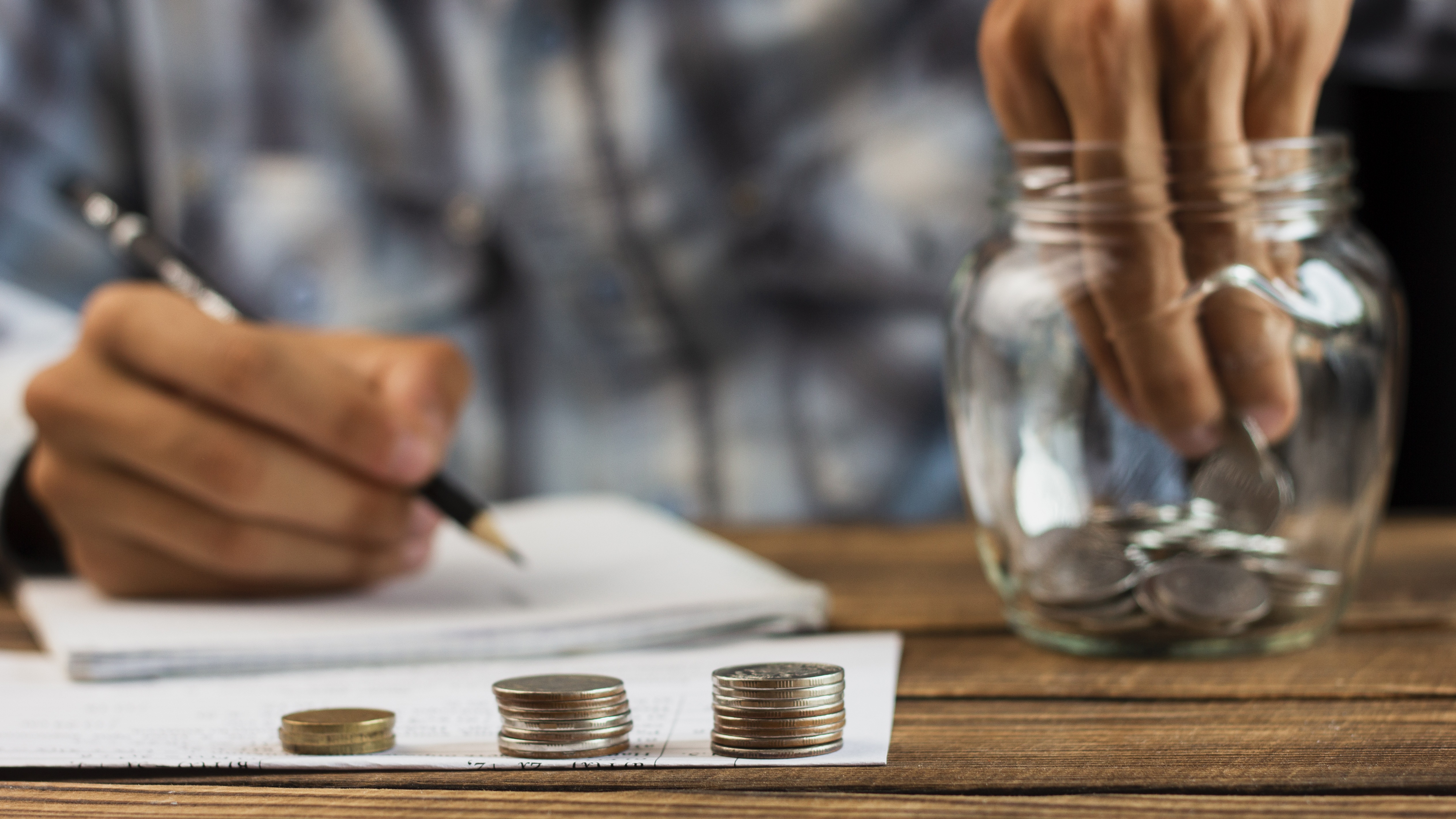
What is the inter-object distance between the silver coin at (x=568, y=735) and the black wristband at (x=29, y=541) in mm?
662

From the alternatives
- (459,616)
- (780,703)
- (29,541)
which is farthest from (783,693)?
(29,541)

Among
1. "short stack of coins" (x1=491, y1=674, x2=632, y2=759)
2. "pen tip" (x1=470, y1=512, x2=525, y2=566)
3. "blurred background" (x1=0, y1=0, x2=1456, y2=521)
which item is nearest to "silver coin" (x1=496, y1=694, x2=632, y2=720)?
"short stack of coins" (x1=491, y1=674, x2=632, y2=759)

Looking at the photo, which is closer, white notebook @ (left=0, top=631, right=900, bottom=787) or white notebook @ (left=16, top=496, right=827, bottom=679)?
white notebook @ (left=0, top=631, right=900, bottom=787)

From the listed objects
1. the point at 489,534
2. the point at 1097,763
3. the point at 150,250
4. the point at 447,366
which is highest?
the point at 150,250

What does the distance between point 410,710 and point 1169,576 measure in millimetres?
418

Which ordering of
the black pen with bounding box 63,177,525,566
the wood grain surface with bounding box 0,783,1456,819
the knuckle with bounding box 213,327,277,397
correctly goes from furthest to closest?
the black pen with bounding box 63,177,525,566, the knuckle with bounding box 213,327,277,397, the wood grain surface with bounding box 0,783,1456,819

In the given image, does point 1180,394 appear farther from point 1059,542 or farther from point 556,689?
point 556,689

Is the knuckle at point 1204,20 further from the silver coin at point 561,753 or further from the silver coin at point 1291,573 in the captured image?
the silver coin at point 561,753

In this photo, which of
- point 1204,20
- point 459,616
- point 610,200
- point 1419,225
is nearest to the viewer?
point 1204,20

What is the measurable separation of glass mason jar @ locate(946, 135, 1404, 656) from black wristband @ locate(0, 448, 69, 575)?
75 centimetres

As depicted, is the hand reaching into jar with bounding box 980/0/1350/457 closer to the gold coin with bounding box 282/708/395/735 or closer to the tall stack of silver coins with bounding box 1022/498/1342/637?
the tall stack of silver coins with bounding box 1022/498/1342/637

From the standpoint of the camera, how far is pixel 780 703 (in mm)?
589

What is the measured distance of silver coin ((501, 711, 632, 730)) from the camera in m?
0.60

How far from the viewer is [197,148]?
160 cm
